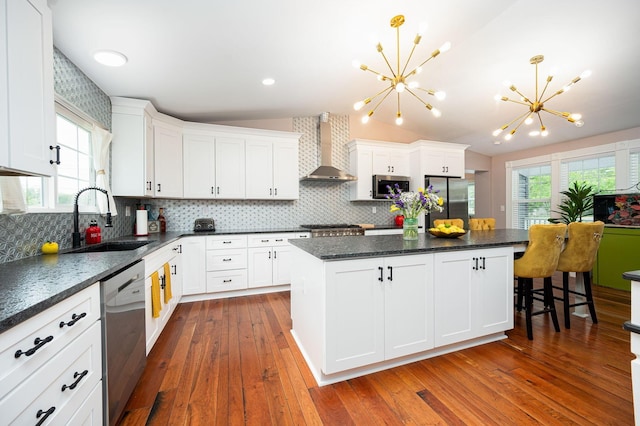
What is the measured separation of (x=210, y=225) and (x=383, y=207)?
3.09 meters

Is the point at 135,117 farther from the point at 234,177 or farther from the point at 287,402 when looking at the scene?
the point at 287,402

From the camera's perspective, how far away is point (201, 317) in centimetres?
295

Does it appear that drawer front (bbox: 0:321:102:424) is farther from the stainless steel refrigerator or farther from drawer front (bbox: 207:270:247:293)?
the stainless steel refrigerator

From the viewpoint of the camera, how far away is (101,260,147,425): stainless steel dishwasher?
1285mm

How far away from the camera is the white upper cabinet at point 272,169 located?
13.2ft

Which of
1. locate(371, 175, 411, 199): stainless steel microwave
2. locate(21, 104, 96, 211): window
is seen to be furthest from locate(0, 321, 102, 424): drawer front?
locate(371, 175, 411, 199): stainless steel microwave

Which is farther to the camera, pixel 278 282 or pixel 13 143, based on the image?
pixel 278 282

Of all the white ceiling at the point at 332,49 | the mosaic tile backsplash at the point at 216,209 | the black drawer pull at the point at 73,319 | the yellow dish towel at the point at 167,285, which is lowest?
the yellow dish towel at the point at 167,285

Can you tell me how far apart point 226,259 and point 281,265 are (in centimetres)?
76

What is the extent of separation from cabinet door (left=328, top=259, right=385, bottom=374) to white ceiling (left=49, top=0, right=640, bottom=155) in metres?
1.98

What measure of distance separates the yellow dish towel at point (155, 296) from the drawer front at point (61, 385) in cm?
96

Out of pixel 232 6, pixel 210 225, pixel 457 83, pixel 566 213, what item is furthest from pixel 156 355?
pixel 566 213

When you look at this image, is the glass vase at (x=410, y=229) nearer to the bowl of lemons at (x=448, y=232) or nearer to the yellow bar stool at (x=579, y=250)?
the bowl of lemons at (x=448, y=232)

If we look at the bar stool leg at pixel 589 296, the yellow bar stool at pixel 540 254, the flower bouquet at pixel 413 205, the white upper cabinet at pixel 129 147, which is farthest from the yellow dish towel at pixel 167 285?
the bar stool leg at pixel 589 296
